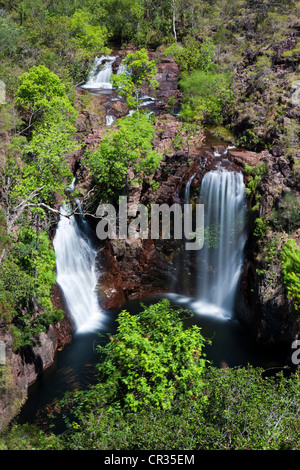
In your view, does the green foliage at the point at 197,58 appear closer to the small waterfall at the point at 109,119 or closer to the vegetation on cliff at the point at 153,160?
the vegetation on cliff at the point at 153,160

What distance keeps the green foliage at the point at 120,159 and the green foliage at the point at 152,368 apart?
13445 millimetres

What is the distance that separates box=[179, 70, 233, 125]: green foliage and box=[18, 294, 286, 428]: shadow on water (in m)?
17.1

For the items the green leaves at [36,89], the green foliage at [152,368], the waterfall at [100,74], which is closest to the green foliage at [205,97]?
the waterfall at [100,74]

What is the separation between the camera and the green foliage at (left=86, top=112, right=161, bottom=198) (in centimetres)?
2433

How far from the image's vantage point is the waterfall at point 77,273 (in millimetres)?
22172

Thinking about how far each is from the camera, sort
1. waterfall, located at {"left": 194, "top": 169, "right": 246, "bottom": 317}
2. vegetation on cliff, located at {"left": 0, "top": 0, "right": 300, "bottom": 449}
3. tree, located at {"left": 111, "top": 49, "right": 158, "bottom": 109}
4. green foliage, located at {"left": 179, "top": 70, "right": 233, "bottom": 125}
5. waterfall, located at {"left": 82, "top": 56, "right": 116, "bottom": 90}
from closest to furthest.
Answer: vegetation on cliff, located at {"left": 0, "top": 0, "right": 300, "bottom": 449}
waterfall, located at {"left": 194, "top": 169, "right": 246, "bottom": 317}
tree, located at {"left": 111, "top": 49, "right": 158, "bottom": 109}
green foliage, located at {"left": 179, "top": 70, "right": 233, "bottom": 125}
waterfall, located at {"left": 82, "top": 56, "right": 116, "bottom": 90}

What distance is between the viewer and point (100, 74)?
4131 cm

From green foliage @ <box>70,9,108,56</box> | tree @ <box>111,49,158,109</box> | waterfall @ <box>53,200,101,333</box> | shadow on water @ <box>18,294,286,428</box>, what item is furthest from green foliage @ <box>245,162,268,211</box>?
green foliage @ <box>70,9,108,56</box>

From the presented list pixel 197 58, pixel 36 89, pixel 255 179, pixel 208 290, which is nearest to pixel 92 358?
pixel 208 290

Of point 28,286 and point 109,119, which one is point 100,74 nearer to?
point 109,119

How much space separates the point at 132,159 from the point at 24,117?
8.14 meters

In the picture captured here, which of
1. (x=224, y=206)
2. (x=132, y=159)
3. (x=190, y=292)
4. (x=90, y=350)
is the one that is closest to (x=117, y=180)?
(x=132, y=159)

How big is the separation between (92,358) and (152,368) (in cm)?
878

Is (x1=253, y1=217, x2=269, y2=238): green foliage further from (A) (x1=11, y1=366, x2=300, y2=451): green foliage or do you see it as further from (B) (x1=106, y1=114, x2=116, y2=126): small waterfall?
(B) (x1=106, y1=114, x2=116, y2=126): small waterfall
